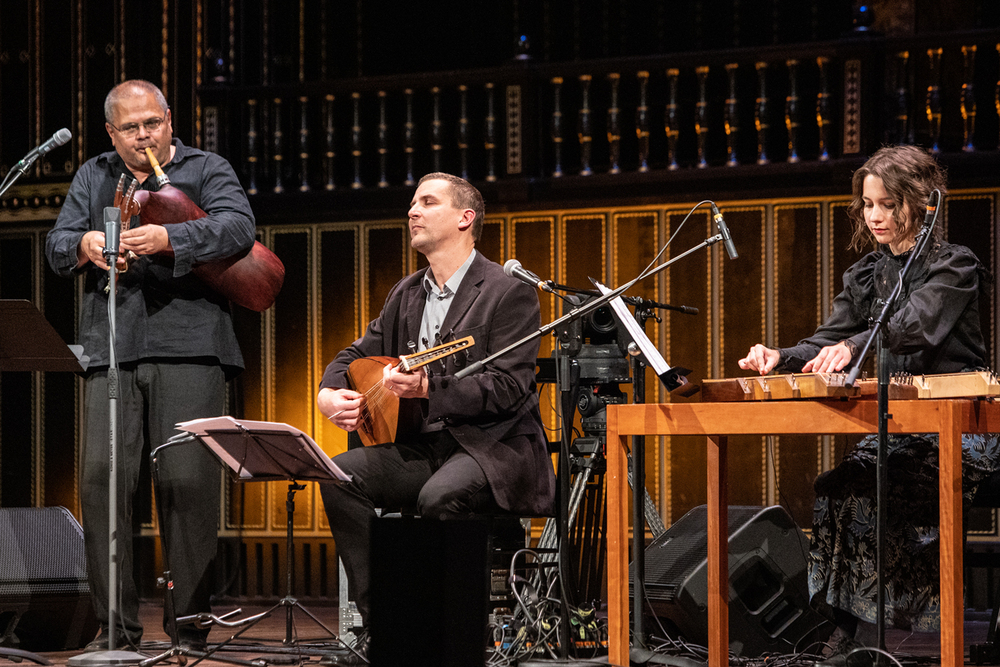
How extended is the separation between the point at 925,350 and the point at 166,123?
2580mm

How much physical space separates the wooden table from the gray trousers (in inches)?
55.9

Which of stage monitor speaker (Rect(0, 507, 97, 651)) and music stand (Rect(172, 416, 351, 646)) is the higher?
music stand (Rect(172, 416, 351, 646))

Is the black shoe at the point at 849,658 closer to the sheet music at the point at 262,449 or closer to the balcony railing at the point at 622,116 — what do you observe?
the sheet music at the point at 262,449

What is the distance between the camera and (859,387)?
2.79 m

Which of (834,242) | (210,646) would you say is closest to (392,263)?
(834,242)

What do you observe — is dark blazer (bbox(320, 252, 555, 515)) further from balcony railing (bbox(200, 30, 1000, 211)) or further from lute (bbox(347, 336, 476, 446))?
balcony railing (bbox(200, 30, 1000, 211))

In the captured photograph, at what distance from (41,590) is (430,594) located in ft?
6.09

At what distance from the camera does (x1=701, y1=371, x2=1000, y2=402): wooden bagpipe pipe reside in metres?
2.73

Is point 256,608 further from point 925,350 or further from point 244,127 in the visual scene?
point 925,350

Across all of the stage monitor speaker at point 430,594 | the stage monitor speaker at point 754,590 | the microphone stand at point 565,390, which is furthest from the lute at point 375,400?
the stage monitor speaker at point 754,590

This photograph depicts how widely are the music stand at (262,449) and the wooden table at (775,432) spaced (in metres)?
0.78

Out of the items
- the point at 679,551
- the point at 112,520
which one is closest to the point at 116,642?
the point at 112,520

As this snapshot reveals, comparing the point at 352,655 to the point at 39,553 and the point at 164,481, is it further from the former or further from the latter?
the point at 39,553

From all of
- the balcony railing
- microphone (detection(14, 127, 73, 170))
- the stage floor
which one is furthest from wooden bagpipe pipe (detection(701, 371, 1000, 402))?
the balcony railing
